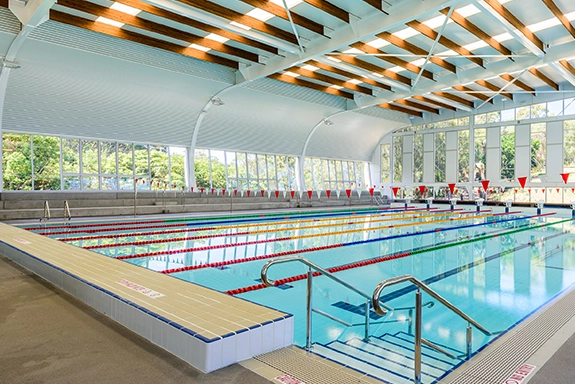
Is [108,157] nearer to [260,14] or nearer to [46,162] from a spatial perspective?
[46,162]

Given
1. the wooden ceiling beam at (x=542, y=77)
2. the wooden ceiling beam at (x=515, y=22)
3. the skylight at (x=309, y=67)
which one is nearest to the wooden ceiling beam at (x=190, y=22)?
the skylight at (x=309, y=67)

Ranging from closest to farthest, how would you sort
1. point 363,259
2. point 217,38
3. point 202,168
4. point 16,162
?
point 363,259 < point 217,38 < point 16,162 < point 202,168

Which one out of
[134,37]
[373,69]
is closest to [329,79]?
[373,69]

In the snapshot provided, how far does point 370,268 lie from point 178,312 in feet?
12.3

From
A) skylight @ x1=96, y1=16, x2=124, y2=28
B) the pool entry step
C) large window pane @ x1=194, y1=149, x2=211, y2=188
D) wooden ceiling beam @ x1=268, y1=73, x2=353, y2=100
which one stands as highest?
skylight @ x1=96, y1=16, x2=124, y2=28

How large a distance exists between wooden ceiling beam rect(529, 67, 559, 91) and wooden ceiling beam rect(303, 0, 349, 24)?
870 centimetres

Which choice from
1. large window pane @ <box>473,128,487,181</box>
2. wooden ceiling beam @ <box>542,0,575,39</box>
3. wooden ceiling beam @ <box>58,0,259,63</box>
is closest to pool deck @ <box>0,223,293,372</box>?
wooden ceiling beam @ <box>58,0,259,63</box>

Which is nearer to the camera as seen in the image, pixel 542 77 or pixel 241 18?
pixel 241 18

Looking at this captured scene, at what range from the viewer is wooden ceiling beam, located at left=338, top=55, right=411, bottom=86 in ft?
42.5

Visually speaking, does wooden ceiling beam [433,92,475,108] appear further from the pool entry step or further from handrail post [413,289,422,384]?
handrail post [413,289,422,384]

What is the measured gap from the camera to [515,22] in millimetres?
9930

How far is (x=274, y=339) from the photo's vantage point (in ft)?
7.59

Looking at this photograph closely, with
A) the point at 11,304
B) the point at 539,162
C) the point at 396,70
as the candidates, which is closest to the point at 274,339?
the point at 11,304

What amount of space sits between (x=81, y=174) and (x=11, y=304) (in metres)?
13.2
